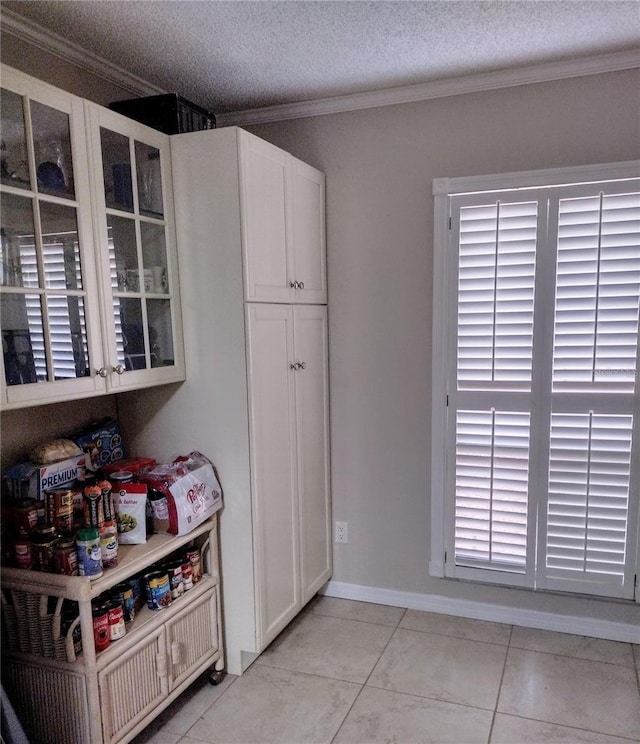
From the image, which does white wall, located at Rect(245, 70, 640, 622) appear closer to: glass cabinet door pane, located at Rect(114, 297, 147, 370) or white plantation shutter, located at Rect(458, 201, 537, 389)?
white plantation shutter, located at Rect(458, 201, 537, 389)

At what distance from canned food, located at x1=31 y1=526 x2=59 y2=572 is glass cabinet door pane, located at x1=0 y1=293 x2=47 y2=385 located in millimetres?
471

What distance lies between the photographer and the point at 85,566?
163 cm

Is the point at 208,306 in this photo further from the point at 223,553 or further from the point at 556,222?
the point at 556,222

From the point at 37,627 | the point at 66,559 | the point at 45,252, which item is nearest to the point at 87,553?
the point at 66,559

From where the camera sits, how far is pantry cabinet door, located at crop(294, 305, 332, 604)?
246cm

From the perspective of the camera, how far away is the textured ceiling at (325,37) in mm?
1772

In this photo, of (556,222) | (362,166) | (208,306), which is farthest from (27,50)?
(556,222)

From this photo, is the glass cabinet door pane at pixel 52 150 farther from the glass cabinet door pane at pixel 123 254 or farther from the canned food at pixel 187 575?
the canned food at pixel 187 575

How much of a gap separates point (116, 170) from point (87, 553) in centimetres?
121

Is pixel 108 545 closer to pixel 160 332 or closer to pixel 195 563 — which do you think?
pixel 195 563

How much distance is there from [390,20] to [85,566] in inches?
77.0

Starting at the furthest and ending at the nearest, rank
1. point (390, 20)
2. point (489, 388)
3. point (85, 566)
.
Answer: point (489, 388) < point (390, 20) < point (85, 566)

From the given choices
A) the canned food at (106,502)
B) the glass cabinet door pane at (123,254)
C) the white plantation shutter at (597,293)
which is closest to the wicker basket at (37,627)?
the canned food at (106,502)

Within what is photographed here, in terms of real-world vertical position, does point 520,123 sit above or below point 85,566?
above
